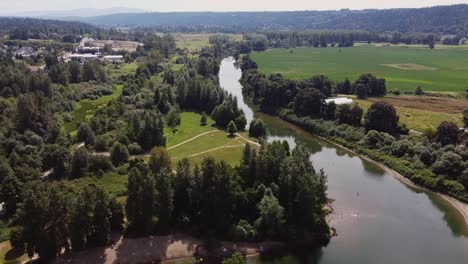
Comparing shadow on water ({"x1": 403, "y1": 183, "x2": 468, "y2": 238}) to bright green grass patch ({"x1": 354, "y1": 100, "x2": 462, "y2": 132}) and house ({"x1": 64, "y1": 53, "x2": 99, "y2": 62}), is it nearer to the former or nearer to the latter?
bright green grass patch ({"x1": 354, "y1": 100, "x2": 462, "y2": 132})

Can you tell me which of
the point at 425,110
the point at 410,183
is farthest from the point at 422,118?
Answer: the point at 410,183

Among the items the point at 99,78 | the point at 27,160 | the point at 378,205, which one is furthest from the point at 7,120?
the point at 378,205

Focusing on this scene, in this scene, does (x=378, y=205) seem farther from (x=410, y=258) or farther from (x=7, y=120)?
(x=7, y=120)

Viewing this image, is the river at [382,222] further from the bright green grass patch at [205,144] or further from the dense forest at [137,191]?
the bright green grass patch at [205,144]

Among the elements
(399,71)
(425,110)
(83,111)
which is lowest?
(83,111)

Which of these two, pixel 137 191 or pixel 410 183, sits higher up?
pixel 137 191

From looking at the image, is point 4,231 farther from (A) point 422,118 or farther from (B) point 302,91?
(A) point 422,118

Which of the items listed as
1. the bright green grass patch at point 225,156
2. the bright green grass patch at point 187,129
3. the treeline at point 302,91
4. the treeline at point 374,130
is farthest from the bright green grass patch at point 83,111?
the treeline at point 374,130
